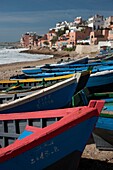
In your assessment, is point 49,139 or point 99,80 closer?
point 49,139

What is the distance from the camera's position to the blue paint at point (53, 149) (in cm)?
379

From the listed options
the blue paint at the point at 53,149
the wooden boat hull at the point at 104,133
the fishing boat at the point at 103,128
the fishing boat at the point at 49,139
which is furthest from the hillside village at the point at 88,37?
the blue paint at the point at 53,149

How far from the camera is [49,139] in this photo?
12.8ft

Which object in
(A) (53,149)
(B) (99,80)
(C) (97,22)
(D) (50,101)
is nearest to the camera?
(A) (53,149)

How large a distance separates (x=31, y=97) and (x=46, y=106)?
0.72 m

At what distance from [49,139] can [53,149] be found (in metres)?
0.25

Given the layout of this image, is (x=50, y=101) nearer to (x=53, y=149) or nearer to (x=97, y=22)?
(x=53, y=149)

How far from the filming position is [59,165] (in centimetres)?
437

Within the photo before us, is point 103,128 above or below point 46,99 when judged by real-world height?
below

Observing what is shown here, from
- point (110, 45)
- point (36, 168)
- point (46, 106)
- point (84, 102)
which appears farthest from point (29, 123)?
point (110, 45)

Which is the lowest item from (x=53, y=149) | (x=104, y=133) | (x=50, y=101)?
(x=104, y=133)

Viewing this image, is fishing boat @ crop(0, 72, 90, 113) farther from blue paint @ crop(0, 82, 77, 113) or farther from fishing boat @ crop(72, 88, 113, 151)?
fishing boat @ crop(72, 88, 113, 151)

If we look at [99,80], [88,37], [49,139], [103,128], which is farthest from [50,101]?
[88,37]

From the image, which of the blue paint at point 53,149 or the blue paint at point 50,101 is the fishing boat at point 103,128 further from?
the blue paint at point 53,149
